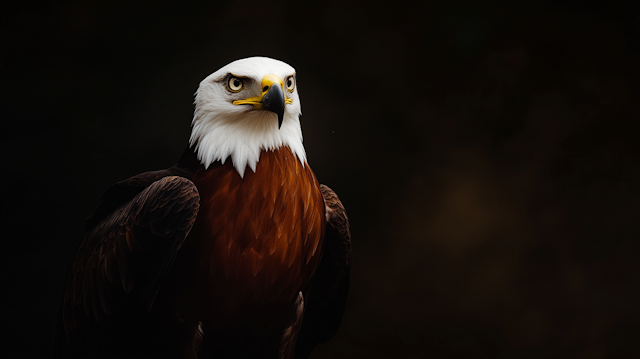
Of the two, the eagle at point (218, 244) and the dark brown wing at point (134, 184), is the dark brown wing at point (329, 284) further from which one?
the dark brown wing at point (134, 184)

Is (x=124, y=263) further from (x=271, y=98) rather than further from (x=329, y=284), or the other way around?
(x=329, y=284)

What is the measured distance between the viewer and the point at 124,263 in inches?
85.6

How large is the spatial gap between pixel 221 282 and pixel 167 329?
351mm

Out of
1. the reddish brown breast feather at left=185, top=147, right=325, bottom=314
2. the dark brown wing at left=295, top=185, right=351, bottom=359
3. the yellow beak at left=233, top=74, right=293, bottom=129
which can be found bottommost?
the dark brown wing at left=295, top=185, right=351, bottom=359

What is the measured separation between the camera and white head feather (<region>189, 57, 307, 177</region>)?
2203 millimetres

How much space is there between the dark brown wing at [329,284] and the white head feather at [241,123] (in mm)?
450

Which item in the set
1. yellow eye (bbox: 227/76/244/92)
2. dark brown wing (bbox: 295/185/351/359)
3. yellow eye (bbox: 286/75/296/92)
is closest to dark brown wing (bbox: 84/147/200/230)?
yellow eye (bbox: 227/76/244/92)

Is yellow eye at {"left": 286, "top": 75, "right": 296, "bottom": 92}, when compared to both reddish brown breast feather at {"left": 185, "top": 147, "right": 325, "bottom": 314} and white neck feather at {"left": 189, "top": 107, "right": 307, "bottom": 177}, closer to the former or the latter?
white neck feather at {"left": 189, "top": 107, "right": 307, "bottom": 177}

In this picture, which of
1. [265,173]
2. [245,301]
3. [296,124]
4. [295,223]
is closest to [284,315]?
[245,301]

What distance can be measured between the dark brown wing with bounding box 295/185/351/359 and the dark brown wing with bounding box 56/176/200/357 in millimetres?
805

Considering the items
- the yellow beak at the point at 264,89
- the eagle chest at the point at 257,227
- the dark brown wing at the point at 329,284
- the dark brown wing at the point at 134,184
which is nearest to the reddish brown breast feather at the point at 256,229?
the eagle chest at the point at 257,227

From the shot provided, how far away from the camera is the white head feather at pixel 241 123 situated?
7.23 feet

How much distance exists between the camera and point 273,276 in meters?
2.18

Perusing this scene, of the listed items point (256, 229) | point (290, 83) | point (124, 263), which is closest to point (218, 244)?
point (256, 229)
